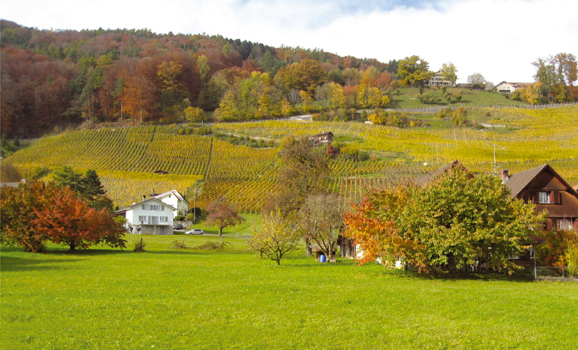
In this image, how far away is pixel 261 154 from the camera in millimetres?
96000

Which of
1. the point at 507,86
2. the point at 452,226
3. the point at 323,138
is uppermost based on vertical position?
the point at 507,86

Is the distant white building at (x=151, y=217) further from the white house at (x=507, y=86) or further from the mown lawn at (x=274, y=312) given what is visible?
the white house at (x=507, y=86)

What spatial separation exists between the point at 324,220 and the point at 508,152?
237ft

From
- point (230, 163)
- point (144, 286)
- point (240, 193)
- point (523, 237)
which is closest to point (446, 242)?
point (523, 237)

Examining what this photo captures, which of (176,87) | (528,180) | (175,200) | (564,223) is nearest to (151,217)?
(175,200)

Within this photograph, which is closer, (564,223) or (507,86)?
(564,223)

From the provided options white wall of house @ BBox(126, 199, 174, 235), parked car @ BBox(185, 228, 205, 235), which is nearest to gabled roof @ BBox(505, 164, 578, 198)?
parked car @ BBox(185, 228, 205, 235)

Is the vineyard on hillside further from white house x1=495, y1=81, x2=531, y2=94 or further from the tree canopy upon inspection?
white house x1=495, y1=81, x2=531, y2=94

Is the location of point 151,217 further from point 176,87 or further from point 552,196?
point 176,87

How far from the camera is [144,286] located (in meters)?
17.1

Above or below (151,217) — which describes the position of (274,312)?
below

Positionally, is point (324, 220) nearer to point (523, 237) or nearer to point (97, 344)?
point (523, 237)

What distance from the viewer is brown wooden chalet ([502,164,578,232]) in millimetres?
33875

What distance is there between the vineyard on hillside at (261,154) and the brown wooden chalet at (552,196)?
26.4 meters
